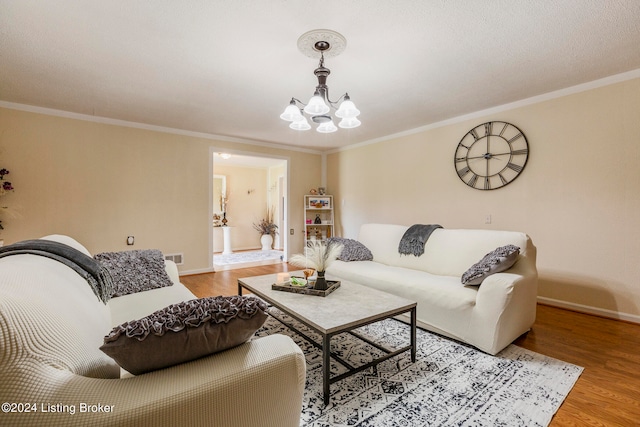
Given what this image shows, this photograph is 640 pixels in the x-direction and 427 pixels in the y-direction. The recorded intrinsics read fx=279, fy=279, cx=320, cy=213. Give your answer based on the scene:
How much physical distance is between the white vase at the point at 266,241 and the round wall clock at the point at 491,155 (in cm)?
502

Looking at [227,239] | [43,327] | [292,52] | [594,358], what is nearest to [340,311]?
[43,327]

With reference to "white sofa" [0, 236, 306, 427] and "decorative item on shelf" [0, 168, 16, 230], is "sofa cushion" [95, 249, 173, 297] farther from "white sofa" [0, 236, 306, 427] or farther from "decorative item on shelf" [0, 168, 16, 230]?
"decorative item on shelf" [0, 168, 16, 230]

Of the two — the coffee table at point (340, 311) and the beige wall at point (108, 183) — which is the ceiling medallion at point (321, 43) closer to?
the coffee table at point (340, 311)

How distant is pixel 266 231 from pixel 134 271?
5.22m

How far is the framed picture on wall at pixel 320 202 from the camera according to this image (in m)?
5.87

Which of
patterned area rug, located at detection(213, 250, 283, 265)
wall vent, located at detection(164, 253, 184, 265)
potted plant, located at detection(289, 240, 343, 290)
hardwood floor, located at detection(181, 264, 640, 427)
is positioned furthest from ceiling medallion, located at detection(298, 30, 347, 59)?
patterned area rug, located at detection(213, 250, 283, 265)

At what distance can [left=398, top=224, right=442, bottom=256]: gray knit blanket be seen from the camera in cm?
314

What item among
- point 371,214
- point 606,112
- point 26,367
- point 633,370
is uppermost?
point 606,112

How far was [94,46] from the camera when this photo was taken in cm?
219

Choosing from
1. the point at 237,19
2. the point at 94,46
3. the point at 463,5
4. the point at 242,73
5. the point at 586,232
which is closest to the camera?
the point at 463,5

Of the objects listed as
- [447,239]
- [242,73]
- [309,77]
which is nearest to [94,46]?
[242,73]

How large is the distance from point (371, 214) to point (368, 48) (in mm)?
3318

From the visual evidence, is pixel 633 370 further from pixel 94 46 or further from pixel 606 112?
pixel 94 46

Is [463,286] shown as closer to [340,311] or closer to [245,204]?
[340,311]
